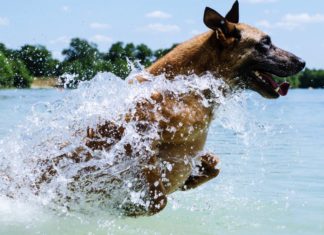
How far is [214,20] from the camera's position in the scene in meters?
5.71

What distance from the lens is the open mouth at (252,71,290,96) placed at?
5.84 m

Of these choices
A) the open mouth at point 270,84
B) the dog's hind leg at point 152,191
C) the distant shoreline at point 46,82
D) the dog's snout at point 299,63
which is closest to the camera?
the dog's hind leg at point 152,191

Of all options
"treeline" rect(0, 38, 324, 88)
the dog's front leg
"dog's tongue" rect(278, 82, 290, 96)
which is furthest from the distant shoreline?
"dog's tongue" rect(278, 82, 290, 96)

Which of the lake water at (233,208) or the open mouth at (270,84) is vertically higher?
the open mouth at (270,84)

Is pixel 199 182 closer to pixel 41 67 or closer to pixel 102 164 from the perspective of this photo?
pixel 102 164

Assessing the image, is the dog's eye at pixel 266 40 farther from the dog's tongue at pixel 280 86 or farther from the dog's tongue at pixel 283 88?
the dog's tongue at pixel 283 88

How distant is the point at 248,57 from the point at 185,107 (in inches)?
33.4

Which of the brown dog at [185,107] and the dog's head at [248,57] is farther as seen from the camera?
the dog's head at [248,57]

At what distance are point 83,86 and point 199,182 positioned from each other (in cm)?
168

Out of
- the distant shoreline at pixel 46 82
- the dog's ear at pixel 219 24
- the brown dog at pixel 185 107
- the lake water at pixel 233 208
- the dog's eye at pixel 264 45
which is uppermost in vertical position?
the dog's ear at pixel 219 24

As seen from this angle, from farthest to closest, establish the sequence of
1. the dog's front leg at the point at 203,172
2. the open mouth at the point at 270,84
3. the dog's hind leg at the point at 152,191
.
A: the dog's front leg at the point at 203,172 < the open mouth at the point at 270,84 < the dog's hind leg at the point at 152,191

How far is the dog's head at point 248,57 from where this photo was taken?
573 cm

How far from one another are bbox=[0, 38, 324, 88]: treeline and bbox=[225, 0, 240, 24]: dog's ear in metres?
1.05

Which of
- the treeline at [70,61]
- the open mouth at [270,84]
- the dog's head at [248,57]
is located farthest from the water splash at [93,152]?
the treeline at [70,61]
